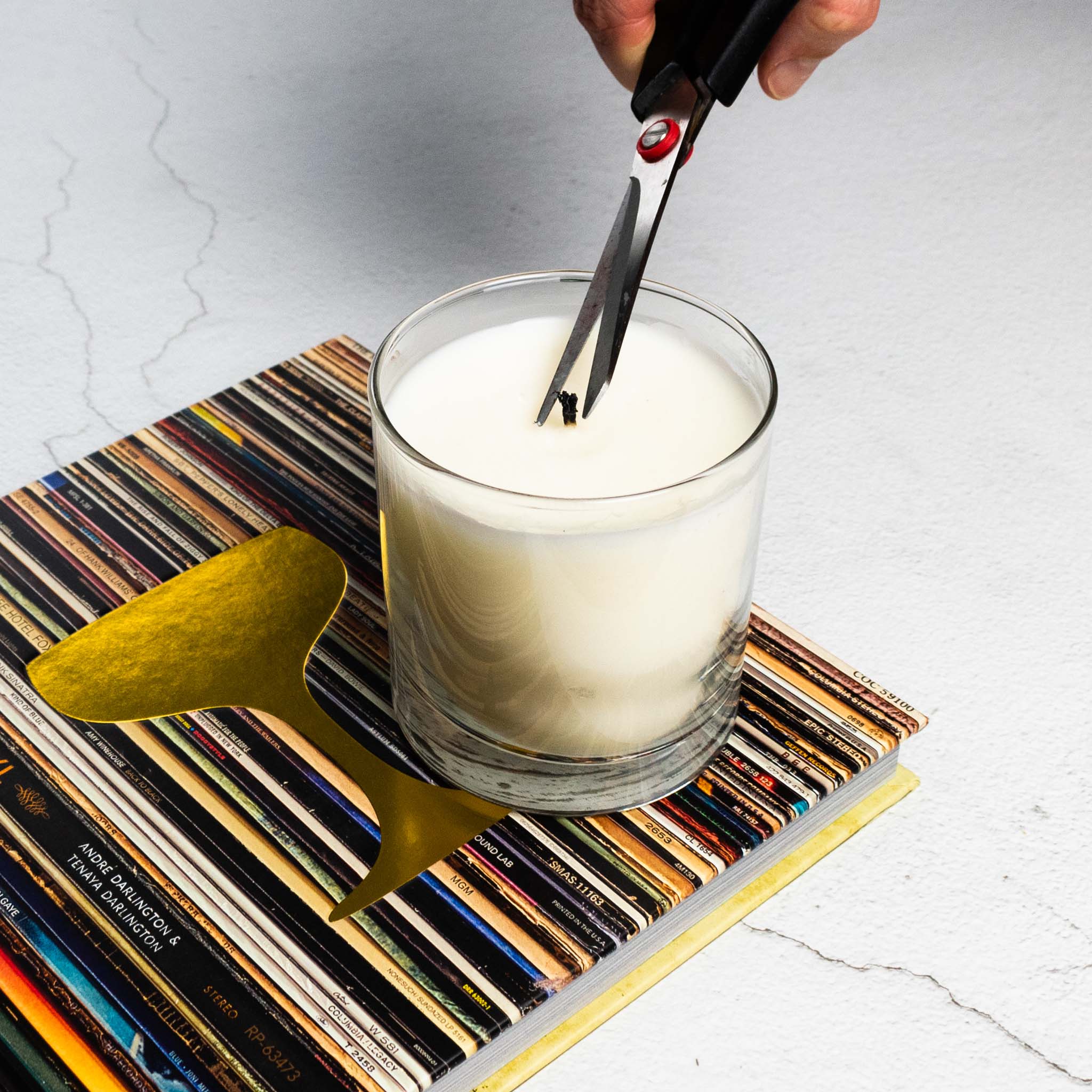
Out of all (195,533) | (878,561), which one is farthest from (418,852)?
(878,561)

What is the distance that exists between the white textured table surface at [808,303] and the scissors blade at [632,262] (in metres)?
0.21

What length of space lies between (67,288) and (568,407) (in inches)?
23.7

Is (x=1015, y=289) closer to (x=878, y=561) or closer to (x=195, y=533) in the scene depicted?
(x=878, y=561)

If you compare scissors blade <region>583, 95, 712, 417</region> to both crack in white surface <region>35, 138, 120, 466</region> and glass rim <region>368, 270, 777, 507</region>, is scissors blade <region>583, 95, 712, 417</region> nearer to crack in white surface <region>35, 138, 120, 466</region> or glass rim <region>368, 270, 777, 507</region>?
glass rim <region>368, 270, 777, 507</region>

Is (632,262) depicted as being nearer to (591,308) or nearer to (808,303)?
(591,308)

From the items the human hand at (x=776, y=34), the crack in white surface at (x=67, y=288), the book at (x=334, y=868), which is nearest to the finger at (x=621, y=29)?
the human hand at (x=776, y=34)

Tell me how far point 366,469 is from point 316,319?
0.27 metres

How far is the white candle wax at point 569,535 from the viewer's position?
37cm

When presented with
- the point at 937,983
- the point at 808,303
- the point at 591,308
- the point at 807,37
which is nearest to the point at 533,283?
the point at 591,308

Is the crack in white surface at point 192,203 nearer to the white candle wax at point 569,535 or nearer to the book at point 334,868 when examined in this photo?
the book at point 334,868

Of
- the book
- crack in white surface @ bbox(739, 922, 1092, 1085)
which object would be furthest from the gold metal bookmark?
crack in white surface @ bbox(739, 922, 1092, 1085)

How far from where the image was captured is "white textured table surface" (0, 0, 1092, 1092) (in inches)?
18.6

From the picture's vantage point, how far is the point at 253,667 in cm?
51

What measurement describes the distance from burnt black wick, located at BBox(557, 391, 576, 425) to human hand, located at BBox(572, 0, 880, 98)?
16 cm
